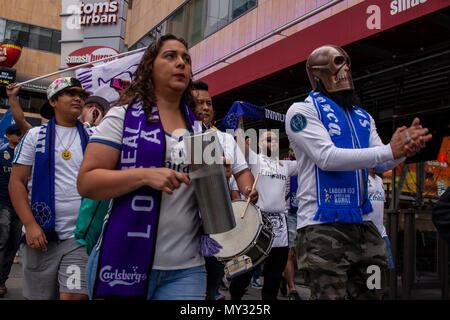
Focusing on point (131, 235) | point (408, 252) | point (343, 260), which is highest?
point (131, 235)

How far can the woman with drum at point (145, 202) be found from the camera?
2076 millimetres

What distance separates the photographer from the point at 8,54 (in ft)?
91.9

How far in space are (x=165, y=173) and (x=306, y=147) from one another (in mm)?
1199

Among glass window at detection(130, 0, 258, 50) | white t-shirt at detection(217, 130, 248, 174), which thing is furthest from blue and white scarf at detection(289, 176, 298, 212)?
glass window at detection(130, 0, 258, 50)

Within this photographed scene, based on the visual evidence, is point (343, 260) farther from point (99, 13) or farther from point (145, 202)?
point (99, 13)

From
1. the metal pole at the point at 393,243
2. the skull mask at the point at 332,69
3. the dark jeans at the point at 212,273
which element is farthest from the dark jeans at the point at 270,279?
the skull mask at the point at 332,69

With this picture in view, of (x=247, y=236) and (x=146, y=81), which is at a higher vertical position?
(x=146, y=81)

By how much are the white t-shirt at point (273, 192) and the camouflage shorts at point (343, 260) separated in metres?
3.03

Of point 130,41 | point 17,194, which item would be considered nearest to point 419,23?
point 17,194

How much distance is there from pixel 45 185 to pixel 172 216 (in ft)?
6.04

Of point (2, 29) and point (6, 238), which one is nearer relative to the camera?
point (6, 238)

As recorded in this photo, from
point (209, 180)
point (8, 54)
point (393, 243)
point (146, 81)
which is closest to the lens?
point (209, 180)

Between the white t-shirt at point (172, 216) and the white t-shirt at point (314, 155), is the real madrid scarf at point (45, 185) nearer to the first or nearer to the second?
the white t-shirt at point (172, 216)

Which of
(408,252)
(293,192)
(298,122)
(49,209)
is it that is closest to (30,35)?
(293,192)
